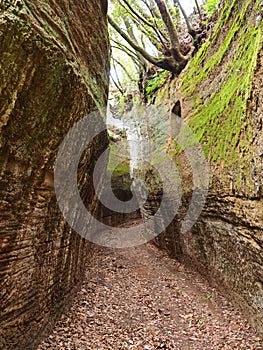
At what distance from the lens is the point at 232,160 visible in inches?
182

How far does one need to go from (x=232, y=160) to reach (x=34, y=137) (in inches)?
134

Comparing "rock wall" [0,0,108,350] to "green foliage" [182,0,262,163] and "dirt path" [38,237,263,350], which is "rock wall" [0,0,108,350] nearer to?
"dirt path" [38,237,263,350]

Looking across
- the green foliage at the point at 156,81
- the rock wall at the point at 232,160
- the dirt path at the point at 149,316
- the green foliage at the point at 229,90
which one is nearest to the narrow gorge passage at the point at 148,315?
the dirt path at the point at 149,316

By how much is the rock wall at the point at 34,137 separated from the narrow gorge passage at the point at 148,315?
0.67 meters

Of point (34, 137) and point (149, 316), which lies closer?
point (34, 137)

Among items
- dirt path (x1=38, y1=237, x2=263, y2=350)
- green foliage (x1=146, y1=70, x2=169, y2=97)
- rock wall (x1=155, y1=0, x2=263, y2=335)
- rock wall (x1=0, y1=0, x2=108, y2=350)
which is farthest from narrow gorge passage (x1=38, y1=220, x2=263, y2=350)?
green foliage (x1=146, y1=70, x2=169, y2=97)

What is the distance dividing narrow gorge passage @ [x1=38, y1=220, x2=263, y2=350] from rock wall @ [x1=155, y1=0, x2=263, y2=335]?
36cm

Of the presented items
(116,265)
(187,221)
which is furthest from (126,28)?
(116,265)

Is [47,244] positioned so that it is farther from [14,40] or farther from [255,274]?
[255,274]

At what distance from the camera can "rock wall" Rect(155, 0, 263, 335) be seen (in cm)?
396

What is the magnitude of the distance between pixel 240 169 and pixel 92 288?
4162 mm

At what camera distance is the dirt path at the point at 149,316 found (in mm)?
4070

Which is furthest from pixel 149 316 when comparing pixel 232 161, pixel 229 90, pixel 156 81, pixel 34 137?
pixel 156 81

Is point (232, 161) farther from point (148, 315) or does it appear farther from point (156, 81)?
point (156, 81)
